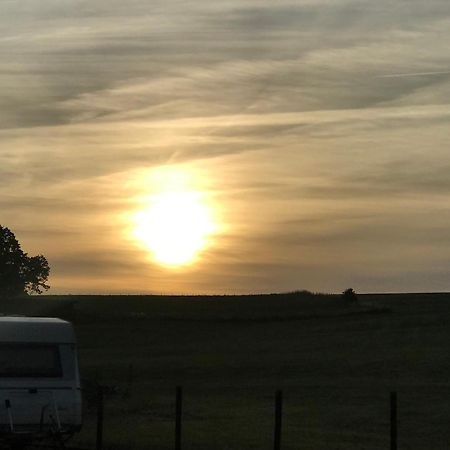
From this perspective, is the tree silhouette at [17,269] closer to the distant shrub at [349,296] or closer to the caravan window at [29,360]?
the distant shrub at [349,296]

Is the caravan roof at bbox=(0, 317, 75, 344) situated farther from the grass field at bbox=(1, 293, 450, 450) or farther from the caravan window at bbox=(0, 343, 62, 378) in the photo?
the grass field at bbox=(1, 293, 450, 450)

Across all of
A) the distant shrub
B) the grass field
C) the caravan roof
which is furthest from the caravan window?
the distant shrub

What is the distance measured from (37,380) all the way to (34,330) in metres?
1.03

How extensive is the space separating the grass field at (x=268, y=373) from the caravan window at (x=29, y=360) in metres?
3.62

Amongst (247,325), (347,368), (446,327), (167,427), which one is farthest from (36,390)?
(247,325)

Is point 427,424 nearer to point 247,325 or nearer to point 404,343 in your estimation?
point 404,343

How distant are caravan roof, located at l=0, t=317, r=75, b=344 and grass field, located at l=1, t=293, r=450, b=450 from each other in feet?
12.6

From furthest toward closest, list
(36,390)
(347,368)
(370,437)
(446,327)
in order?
1. (446,327)
2. (347,368)
3. (370,437)
4. (36,390)

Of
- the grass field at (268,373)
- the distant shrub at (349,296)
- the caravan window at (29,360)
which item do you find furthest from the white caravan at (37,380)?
the distant shrub at (349,296)

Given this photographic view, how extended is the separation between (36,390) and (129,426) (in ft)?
29.0

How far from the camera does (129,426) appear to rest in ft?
104

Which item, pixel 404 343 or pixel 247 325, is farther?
pixel 247 325

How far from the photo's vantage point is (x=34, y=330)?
2353 cm

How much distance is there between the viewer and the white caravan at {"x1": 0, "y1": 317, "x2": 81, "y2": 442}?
22.8 meters
